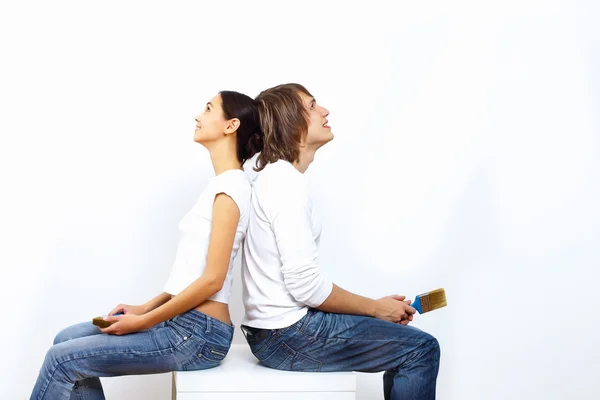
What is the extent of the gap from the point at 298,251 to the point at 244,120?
0.46 m

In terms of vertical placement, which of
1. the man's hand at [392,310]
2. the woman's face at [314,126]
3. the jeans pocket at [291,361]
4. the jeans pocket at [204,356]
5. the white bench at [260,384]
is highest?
the woman's face at [314,126]

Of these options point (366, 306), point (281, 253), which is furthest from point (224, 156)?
point (366, 306)

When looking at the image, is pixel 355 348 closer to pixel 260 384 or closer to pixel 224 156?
pixel 260 384

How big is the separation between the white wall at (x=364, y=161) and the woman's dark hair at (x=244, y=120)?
2.23ft

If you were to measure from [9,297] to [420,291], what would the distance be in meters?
1.59

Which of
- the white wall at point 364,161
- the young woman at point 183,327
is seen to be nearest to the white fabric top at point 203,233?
the young woman at point 183,327

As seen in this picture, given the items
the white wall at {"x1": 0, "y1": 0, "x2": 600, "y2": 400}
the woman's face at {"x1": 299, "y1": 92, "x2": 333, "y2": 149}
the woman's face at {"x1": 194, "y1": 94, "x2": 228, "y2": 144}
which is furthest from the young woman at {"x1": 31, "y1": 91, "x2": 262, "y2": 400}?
the white wall at {"x1": 0, "y1": 0, "x2": 600, "y2": 400}

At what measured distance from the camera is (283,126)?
238 centimetres

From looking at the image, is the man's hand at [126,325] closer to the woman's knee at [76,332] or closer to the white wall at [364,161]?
the woman's knee at [76,332]

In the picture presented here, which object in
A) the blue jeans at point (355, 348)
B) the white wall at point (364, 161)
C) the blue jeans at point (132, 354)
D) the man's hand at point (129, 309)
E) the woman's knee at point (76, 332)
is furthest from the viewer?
the white wall at point (364, 161)

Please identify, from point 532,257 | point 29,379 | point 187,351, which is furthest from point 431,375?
point 29,379

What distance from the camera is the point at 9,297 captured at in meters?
3.00

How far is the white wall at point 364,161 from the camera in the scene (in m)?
3.03

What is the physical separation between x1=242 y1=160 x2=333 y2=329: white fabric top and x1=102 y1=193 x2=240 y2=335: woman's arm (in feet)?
0.37
